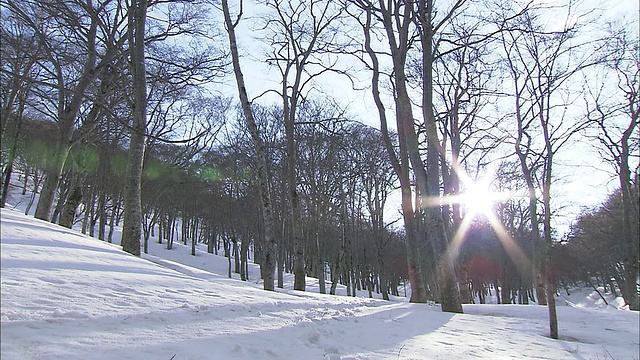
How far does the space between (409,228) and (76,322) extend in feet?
32.8

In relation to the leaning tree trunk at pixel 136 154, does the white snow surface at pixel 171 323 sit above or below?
below

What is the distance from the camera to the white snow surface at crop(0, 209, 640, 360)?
2.41 metres

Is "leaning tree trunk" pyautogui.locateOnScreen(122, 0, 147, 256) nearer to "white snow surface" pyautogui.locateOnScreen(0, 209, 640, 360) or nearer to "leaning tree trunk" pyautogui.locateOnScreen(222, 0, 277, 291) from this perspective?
"leaning tree trunk" pyautogui.locateOnScreen(222, 0, 277, 291)

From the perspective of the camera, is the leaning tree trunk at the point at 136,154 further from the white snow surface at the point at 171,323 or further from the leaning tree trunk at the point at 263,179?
the white snow surface at the point at 171,323

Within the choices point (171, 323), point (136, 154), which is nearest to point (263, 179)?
point (136, 154)

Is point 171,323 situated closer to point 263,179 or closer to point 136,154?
point 136,154

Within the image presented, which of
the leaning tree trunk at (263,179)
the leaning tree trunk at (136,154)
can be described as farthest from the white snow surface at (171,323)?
the leaning tree trunk at (263,179)

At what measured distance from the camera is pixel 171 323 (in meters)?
3.01

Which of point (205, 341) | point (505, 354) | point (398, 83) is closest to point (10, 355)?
point (205, 341)

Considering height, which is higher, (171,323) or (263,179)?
(263,179)

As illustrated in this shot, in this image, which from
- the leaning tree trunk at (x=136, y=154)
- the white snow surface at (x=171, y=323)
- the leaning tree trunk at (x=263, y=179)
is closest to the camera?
the white snow surface at (x=171, y=323)

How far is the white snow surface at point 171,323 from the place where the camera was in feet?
7.91

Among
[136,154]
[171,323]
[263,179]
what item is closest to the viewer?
[171,323]

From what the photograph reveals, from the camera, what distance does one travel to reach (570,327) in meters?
8.46
